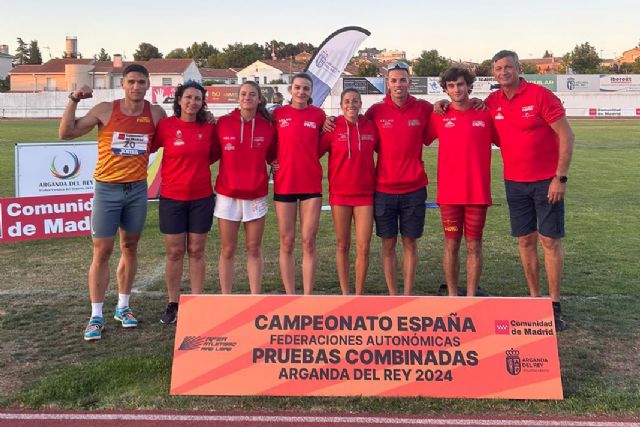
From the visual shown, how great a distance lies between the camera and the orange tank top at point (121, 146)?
192 inches

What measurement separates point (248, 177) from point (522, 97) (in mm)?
2215

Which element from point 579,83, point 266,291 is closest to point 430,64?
point 579,83

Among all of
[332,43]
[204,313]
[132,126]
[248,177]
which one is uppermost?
[332,43]

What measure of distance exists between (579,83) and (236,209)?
2082 inches

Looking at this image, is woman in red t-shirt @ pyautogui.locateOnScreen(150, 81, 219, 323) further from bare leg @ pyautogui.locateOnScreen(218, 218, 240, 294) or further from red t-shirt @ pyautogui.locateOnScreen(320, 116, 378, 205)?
red t-shirt @ pyautogui.locateOnScreen(320, 116, 378, 205)

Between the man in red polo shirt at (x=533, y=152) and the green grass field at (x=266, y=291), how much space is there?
0.80m

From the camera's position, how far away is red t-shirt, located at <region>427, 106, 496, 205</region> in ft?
16.7

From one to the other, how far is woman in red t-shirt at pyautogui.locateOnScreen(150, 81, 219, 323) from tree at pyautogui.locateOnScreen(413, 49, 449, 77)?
66.1 m

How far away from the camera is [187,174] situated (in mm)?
4961

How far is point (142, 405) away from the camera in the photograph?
3676 millimetres

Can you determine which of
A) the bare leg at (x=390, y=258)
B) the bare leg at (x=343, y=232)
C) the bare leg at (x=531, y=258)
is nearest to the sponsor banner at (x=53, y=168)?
the bare leg at (x=343, y=232)

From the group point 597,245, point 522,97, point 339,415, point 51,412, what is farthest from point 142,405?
point 597,245

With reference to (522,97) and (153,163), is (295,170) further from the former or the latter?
(153,163)

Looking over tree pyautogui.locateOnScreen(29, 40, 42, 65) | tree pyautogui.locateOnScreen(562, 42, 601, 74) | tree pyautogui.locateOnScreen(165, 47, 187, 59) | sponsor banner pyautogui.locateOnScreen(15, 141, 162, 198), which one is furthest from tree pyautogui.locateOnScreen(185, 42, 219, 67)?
sponsor banner pyautogui.locateOnScreen(15, 141, 162, 198)
